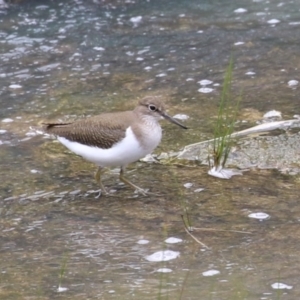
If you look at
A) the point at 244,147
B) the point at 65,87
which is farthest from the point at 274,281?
the point at 65,87

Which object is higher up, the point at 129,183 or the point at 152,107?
the point at 152,107

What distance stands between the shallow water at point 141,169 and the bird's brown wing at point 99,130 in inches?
16.3

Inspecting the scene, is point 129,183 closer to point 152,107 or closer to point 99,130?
point 99,130

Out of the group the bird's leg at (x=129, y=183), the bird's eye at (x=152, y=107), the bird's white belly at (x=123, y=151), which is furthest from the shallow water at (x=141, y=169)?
the bird's eye at (x=152, y=107)

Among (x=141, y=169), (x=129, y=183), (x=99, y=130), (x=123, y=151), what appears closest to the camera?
(x=123, y=151)

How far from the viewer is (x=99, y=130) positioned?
235 inches

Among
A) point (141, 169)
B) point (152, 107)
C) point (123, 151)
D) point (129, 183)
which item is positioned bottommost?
point (141, 169)

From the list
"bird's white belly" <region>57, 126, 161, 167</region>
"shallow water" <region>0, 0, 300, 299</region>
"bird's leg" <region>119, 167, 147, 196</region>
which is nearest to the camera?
"shallow water" <region>0, 0, 300, 299</region>

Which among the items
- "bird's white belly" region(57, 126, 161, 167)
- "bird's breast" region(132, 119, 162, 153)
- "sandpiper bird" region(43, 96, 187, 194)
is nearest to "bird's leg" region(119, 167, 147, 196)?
"sandpiper bird" region(43, 96, 187, 194)

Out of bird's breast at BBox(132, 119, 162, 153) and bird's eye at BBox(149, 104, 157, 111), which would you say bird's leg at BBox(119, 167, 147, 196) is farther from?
bird's eye at BBox(149, 104, 157, 111)

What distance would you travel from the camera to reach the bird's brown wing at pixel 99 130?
5871 mm

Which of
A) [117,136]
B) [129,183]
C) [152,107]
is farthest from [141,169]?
[117,136]

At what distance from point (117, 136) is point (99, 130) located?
18 centimetres

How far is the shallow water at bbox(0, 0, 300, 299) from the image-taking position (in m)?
4.78
